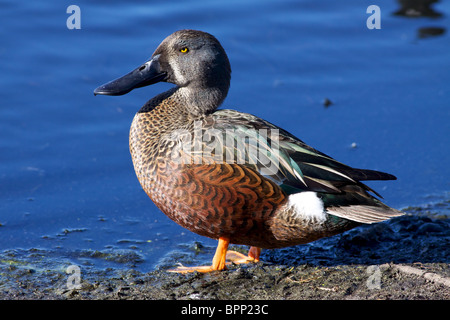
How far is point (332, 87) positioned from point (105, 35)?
2717mm

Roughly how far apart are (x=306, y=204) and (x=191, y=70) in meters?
1.30

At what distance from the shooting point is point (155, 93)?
659 centimetres

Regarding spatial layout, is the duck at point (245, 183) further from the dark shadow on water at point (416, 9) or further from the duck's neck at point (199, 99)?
the dark shadow on water at point (416, 9)

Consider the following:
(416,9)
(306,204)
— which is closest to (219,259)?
(306,204)

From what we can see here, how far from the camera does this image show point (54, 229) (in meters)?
5.00

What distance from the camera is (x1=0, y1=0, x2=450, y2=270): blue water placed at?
17.0 ft

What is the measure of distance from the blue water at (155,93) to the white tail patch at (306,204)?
118cm

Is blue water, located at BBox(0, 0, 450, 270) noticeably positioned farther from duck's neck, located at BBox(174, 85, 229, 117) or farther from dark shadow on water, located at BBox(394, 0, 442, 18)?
duck's neck, located at BBox(174, 85, 229, 117)

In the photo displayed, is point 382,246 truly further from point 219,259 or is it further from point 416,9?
point 416,9

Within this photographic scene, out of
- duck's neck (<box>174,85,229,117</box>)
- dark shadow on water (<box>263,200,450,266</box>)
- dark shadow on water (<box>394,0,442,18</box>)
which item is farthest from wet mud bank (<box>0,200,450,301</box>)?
dark shadow on water (<box>394,0,442,18</box>)

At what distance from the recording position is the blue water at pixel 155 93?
5.18 m

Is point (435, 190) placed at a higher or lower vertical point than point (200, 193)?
lower

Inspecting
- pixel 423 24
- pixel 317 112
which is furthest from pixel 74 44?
pixel 423 24
